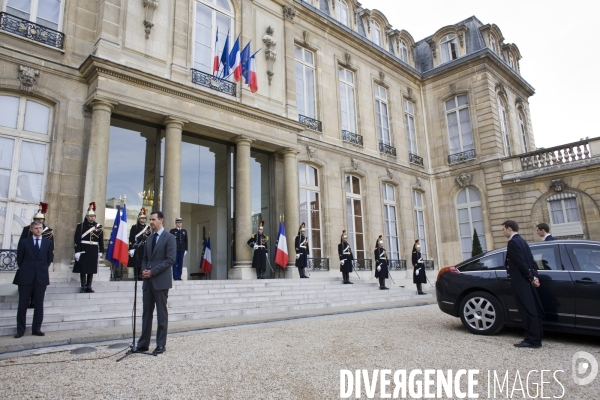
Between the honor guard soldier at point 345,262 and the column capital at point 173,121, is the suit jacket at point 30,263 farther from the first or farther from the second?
the honor guard soldier at point 345,262

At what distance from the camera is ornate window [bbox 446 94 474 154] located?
19.3 m

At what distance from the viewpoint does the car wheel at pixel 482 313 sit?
16.7ft

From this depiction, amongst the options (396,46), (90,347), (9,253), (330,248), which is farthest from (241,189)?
(396,46)

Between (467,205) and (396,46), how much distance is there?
8.83m

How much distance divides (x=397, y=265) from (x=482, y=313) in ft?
39.0

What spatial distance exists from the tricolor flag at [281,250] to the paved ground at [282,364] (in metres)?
6.14

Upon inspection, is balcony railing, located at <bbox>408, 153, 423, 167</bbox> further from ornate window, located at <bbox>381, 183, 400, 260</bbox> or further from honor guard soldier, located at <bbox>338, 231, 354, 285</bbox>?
honor guard soldier, located at <bbox>338, 231, 354, 285</bbox>

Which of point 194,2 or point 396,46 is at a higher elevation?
point 396,46

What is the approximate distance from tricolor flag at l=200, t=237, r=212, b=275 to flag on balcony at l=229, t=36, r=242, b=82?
5.19 meters

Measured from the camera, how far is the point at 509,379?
323cm

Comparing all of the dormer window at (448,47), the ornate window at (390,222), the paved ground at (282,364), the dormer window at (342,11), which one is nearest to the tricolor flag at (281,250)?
the paved ground at (282,364)

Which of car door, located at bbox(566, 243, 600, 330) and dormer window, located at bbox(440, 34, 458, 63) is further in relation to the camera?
dormer window, located at bbox(440, 34, 458, 63)

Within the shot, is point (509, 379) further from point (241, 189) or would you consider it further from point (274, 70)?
point (274, 70)

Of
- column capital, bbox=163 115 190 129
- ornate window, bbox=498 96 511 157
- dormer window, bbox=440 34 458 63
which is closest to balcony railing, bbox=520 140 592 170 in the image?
ornate window, bbox=498 96 511 157
